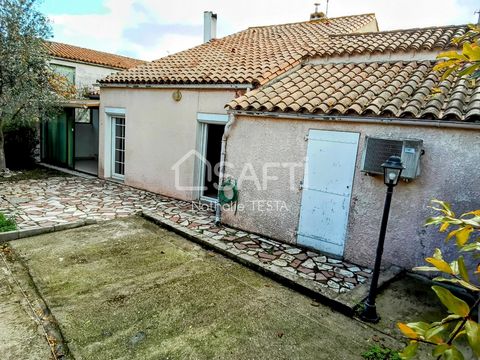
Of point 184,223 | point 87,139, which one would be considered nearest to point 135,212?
point 184,223

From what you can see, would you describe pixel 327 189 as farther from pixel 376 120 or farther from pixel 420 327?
pixel 420 327

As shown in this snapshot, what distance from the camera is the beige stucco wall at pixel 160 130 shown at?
9.63 meters

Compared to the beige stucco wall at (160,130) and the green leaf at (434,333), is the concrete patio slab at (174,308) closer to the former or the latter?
the green leaf at (434,333)

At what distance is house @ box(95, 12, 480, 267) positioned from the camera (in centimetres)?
522

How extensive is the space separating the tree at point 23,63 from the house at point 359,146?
9.40m

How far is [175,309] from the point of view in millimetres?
4434

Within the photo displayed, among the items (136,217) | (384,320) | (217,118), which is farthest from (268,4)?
(384,320)

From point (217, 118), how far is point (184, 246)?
13.5ft

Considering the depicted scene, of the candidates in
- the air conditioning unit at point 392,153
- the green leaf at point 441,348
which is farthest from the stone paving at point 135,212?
the green leaf at point 441,348

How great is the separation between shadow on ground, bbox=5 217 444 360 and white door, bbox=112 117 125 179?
6.30 m

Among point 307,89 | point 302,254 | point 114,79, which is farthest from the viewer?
point 114,79

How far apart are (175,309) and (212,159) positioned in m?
7.99

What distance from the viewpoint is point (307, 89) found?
7320 millimetres

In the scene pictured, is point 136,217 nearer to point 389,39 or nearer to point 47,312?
point 47,312
